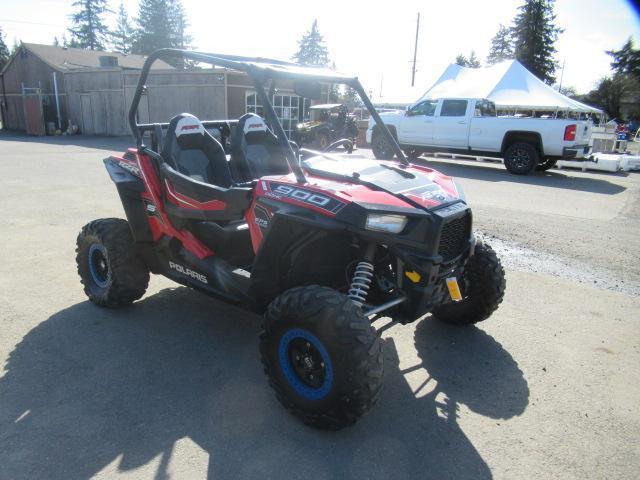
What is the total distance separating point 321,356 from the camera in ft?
9.00

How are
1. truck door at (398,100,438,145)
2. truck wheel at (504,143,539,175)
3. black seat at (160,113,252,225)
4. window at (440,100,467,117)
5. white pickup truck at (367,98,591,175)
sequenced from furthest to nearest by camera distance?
truck door at (398,100,438,145), window at (440,100,467,117), truck wheel at (504,143,539,175), white pickup truck at (367,98,591,175), black seat at (160,113,252,225)

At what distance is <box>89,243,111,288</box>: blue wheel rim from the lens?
174 inches

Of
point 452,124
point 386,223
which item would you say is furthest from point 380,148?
point 386,223

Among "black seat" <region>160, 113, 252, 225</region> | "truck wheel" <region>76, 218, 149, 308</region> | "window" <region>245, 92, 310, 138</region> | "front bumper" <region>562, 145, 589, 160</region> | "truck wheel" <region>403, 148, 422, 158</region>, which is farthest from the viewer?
"window" <region>245, 92, 310, 138</region>

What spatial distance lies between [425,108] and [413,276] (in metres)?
14.3

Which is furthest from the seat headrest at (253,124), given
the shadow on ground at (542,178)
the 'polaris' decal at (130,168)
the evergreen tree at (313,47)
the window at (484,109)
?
the evergreen tree at (313,47)

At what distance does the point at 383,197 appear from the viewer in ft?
9.63

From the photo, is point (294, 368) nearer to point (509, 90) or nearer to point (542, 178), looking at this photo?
point (542, 178)

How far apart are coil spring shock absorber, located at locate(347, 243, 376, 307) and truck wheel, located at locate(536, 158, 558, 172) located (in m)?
13.4

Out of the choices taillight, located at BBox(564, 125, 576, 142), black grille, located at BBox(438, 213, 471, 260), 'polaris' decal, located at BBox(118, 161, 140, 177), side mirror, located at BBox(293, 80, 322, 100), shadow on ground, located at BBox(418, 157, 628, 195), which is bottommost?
shadow on ground, located at BBox(418, 157, 628, 195)

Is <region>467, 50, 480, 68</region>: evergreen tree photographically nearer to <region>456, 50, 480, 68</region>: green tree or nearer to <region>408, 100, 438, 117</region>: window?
<region>456, 50, 480, 68</region>: green tree

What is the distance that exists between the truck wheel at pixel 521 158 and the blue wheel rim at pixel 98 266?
40.8ft

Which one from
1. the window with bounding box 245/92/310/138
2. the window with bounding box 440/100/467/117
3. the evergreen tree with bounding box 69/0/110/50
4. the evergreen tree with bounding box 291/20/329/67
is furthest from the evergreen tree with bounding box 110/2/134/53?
the window with bounding box 440/100/467/117

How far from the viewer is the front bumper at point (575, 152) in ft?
43.4
